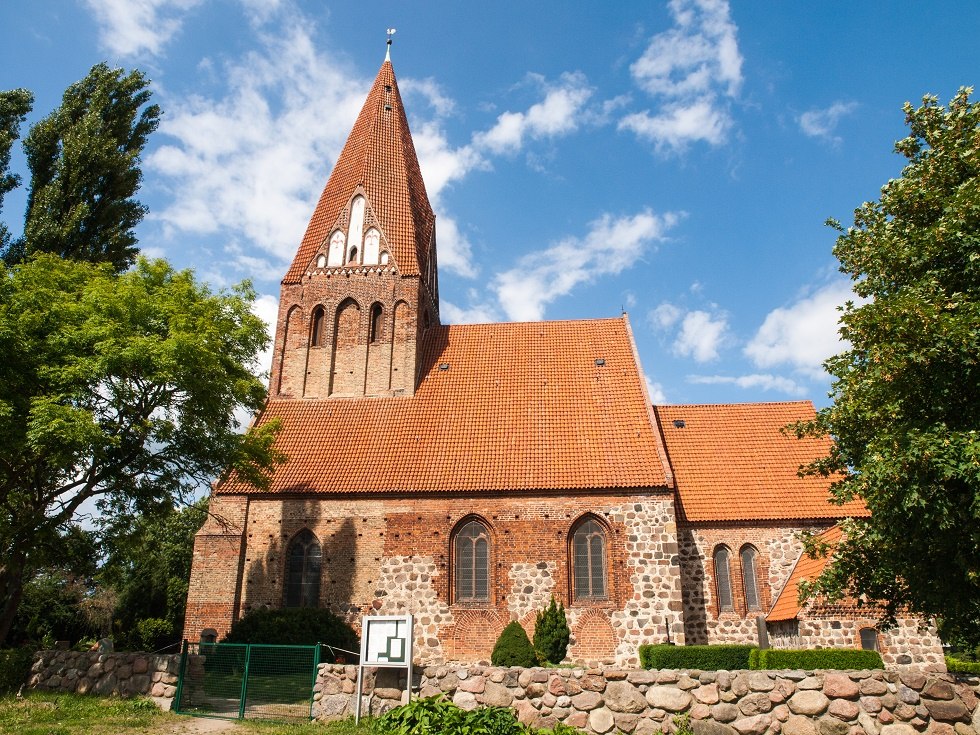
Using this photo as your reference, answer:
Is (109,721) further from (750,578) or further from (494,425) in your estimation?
(750,578)

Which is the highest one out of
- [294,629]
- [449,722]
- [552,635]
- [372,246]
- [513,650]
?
[372,246]

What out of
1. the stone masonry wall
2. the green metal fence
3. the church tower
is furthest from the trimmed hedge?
the church tower

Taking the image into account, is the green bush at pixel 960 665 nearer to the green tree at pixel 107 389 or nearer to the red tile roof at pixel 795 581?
the red tile roof at pixel 795 581

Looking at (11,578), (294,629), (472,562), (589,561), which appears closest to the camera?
(11,578)

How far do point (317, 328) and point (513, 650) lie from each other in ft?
39.8

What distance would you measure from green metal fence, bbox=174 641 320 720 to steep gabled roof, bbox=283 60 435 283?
1319 cm

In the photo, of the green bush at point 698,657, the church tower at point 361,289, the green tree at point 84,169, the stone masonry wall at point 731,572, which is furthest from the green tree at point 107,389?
the stone masonry wall at point 731,572

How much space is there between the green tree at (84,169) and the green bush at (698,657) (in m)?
16.3

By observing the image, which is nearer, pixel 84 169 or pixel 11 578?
pixel 11 578

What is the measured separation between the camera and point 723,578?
1872 cm

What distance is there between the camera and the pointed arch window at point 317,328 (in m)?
22.5

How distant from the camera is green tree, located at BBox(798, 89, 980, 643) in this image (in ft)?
28.5

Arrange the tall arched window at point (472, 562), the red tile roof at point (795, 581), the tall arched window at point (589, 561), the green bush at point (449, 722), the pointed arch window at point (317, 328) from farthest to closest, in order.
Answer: the pointed arch window at point (317, 328), the tall arched window at point (472, 562), the tall arched window at point (589, 561), the red tile roof at point (795, 581), the green bush at point (449, 722)

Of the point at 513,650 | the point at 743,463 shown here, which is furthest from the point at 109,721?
the point at 743,463
